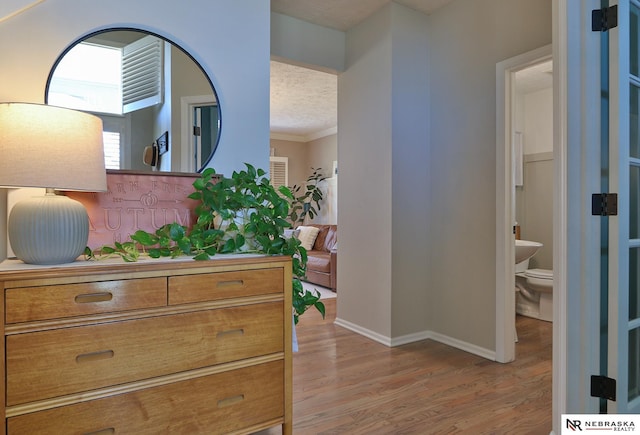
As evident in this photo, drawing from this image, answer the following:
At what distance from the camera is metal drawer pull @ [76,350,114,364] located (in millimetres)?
1255

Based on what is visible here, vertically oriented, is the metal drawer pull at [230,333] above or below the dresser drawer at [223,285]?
below

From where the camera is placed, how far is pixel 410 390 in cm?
230

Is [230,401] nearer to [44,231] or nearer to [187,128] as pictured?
[44,231]

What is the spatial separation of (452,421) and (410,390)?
1.22ft

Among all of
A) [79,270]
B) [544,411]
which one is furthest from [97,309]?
[544,411]

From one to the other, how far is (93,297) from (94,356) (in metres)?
0.19

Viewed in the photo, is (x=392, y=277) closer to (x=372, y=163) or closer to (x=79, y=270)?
(x=372, y=163)

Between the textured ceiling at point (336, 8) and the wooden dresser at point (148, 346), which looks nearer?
the wooden dresser at point (148, 346)

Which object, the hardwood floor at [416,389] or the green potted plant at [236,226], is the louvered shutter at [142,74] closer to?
the green potted plant at [236,226]

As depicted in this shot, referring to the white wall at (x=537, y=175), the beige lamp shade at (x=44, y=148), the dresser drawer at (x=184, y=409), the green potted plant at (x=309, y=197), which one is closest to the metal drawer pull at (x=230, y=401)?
the dresser drawer at (x=184, y=409)

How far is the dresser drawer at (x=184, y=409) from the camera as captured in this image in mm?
1232

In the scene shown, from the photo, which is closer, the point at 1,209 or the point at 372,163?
the point at 1,209

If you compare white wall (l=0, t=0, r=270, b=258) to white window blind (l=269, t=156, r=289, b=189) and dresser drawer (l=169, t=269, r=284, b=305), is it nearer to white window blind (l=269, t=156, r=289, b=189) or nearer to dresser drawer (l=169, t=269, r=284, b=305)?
dresser drawer (l=169, t=269, r=284, b=305)

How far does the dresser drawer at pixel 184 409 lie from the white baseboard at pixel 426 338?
168 centimetres
